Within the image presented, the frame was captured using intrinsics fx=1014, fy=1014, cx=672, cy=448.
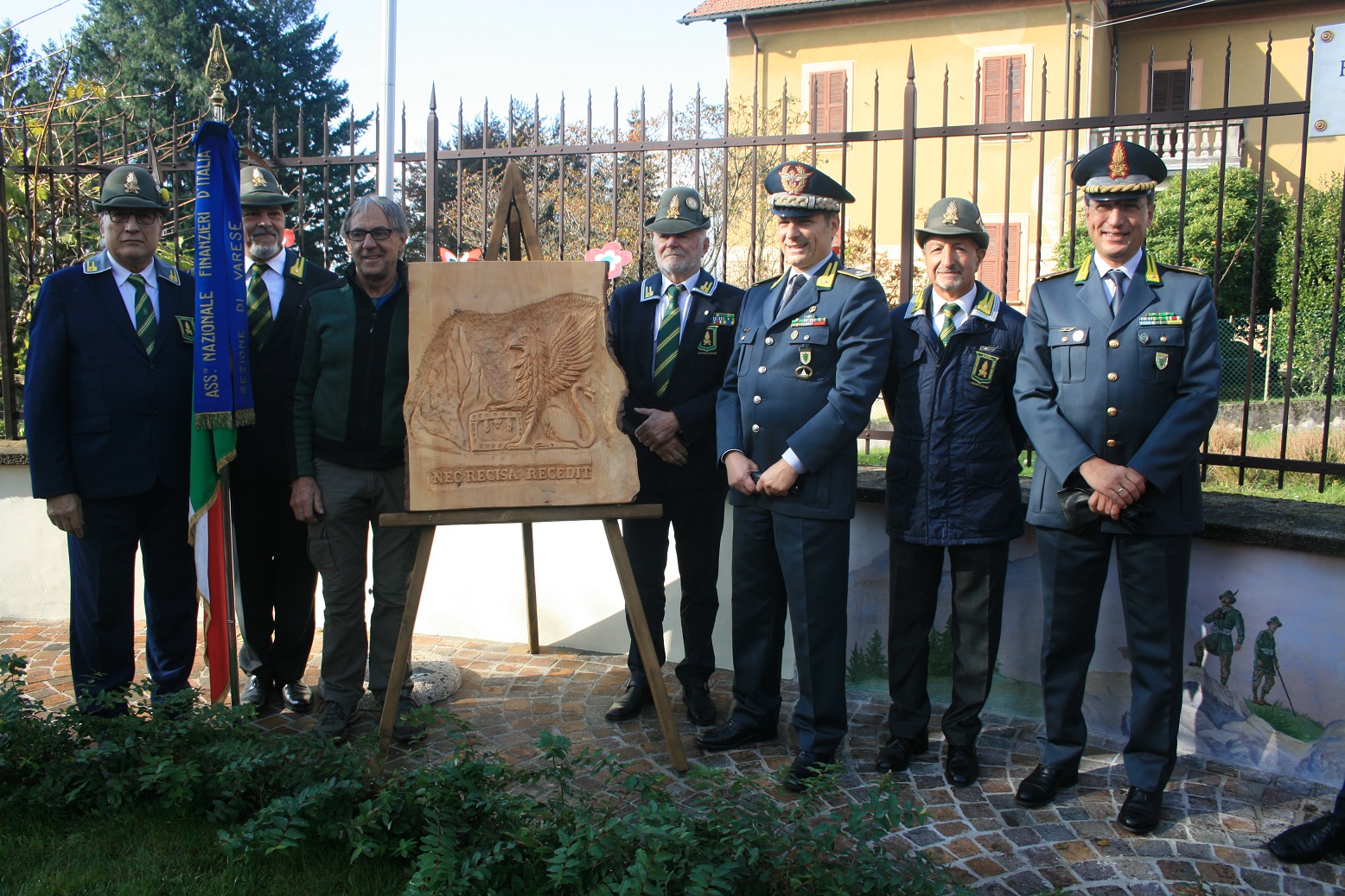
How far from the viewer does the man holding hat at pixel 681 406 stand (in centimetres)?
411

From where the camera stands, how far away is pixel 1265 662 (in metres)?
3.83

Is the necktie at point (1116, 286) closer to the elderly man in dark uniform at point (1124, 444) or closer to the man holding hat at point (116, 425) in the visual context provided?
the elderly man in dark uniform at point (1124, 444)

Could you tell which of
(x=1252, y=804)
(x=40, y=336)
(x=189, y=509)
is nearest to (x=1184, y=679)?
(x=1252, y=804)

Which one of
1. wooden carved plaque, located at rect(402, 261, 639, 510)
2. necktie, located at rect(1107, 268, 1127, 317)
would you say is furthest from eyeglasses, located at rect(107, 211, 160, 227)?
necktie, located at rect(1107, 268, 1127, 317)

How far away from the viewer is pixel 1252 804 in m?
3.57

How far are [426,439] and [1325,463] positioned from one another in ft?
11.4

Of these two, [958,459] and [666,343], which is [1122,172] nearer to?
[958,459]

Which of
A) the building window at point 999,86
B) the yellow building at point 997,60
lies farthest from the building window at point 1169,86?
the building window at point 999,86

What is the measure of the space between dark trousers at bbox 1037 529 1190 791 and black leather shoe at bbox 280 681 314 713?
3.08 metres

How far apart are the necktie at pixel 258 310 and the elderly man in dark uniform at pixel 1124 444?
10.1ft

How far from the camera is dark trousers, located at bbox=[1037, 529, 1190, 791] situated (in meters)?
3.42

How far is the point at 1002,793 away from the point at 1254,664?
3.68 feet

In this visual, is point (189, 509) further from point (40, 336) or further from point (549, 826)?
point (549, 826)

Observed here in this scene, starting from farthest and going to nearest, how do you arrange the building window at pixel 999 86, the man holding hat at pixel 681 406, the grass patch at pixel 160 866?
the building window at pixel 999 86, the man holding hat at pixel 681 406, the grass patch at pixel 160 866
